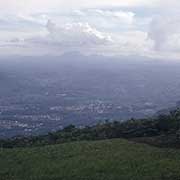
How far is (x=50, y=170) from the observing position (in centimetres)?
2889

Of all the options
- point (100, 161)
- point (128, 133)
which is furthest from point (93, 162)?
point (128, 133)

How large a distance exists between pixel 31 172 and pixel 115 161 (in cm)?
506

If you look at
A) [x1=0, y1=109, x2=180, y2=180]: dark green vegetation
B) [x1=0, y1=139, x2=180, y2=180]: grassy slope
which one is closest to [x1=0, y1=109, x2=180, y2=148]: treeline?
[x1=0, y1=109, x2=180, y2=180]: dark green vegetation

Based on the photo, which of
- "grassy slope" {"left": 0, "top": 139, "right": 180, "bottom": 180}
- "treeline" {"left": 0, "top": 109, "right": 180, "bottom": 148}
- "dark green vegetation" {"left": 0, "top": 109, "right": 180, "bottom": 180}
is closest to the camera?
"grassy slope" {"left": 0, "top": 139, "right": 180, "bottom": 180}

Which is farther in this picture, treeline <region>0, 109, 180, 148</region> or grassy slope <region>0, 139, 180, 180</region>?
treeline <region>0, 109, 180, 148</region>

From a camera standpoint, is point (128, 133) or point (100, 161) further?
point (128, 133)

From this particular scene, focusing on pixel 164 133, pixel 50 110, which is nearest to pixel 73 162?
pixel 164 133

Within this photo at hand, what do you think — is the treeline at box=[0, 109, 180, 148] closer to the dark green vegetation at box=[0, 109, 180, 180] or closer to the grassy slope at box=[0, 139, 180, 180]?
the dark green vegetation at box=[0, 109, 180, 180]

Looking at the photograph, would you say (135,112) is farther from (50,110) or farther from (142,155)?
(142,155)

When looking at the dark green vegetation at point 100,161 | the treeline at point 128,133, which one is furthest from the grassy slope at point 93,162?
the treeline at point 128,133

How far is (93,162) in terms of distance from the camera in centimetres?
2958

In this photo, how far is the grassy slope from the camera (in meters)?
26.5

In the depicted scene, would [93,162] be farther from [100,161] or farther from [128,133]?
[128,133]

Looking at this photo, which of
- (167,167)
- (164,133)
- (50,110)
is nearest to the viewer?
(167,167)
